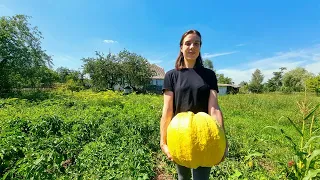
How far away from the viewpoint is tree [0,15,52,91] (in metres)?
18.0

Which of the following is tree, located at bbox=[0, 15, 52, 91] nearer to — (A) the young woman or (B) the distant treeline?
(B) the distant treeline

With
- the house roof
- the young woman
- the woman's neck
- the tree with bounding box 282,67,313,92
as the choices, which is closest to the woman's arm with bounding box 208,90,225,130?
the young woman

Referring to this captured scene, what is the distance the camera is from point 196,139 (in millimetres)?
1283

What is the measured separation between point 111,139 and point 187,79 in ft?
10.1

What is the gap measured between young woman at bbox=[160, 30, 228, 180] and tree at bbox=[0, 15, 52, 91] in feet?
65.0

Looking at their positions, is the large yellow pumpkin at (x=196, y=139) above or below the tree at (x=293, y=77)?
below

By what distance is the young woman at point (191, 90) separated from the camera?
1712 millimetres

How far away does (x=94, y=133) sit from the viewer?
498 cm

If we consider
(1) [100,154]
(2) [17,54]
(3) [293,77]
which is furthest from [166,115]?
(3) [293,77]

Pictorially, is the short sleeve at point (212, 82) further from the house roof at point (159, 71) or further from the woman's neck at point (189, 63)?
the house roof at point (159, 71)

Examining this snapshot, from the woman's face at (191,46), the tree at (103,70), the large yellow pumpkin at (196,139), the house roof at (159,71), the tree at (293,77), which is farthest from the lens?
the tree at (293,77)

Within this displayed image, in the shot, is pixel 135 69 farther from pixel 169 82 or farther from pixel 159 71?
pixel 169 82

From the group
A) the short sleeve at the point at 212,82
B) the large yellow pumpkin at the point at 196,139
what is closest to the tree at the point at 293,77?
the short sleeve at the point at 212,82

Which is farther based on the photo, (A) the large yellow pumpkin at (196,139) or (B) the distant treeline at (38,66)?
(B) the distant treeline at (38,66)
